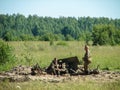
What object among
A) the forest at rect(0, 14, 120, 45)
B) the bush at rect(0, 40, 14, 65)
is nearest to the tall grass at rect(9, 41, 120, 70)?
the bush at rect(0, 40, 14, 65)

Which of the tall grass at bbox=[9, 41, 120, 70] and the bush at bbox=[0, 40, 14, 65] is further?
the tall grass at bbox=[9, 41, 120, 70]

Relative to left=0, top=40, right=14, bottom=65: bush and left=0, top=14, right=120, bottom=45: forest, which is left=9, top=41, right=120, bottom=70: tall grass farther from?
left=0, top=14, right=120, bottom=45: forest

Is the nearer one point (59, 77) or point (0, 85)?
point (0, 85)

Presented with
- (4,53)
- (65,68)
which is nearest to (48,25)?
(4,53)

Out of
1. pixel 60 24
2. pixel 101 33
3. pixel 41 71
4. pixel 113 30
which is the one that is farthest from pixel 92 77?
pixel 60 24

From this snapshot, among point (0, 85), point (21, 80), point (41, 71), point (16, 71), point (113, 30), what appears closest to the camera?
point (0, 85)

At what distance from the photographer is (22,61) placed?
1344 inches

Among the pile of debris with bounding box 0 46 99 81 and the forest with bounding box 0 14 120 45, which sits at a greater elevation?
the pile of debris with bounding box 0 46 99 81

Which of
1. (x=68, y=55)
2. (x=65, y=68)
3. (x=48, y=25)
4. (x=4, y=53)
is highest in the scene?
(x=4, y=53)

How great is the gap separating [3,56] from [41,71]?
5698mm

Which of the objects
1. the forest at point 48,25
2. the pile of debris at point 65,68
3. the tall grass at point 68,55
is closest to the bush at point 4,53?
the tall grass at point 68,55

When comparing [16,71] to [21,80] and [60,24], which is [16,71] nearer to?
[21,80]

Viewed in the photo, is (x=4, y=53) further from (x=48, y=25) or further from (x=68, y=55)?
(x=48, y=25)

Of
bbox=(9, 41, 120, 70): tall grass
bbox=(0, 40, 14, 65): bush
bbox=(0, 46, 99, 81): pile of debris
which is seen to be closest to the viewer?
bbox=(0, 46, 99, 81): pile of debris
